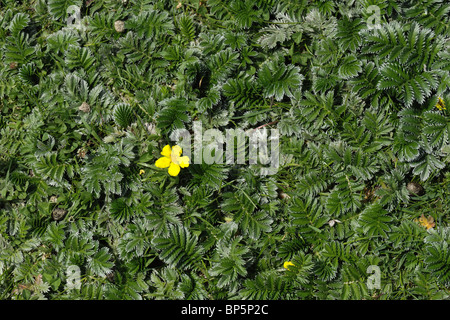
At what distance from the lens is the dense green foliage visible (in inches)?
113

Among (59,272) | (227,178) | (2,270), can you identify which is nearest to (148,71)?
(227,178)

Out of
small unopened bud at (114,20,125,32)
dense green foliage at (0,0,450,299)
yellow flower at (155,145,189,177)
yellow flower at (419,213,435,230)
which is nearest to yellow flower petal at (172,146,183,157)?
yellow flower at (155,145,189,177)

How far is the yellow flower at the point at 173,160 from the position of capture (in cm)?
288

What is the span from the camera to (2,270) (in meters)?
3.13

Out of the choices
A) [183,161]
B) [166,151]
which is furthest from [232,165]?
[166,151]

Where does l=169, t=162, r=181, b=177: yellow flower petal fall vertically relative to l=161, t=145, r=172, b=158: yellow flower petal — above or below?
below

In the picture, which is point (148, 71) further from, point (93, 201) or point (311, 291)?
point (311, 291)

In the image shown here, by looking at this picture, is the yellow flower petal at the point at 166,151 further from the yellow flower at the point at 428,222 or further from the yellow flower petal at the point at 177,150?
the yellow flower at the point at 428,222

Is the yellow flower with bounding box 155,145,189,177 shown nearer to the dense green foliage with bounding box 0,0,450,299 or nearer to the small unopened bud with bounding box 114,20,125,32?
the dense green foliage with bounding box 0,0,450,299

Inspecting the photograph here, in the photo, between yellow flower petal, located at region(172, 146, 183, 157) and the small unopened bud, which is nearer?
yellow flower petal, located at region(172, 146, 183, 157)

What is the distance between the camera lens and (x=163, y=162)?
9.50ft

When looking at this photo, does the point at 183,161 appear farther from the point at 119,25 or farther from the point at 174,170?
the point at 119,25

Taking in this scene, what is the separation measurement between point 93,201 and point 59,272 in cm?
55
